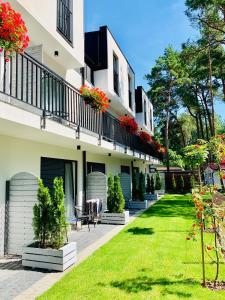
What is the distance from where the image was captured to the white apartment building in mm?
6766

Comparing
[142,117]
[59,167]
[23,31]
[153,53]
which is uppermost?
[153,53]

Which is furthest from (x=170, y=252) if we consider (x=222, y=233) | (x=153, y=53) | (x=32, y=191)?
(x=153, y=53)

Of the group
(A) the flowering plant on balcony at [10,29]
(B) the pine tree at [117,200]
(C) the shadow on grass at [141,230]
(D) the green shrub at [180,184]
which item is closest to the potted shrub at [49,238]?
(A) the flowering plant on balcony at [10,29]

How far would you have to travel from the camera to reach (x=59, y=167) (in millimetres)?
11023

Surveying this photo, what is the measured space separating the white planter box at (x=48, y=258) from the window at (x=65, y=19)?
740 centimetres

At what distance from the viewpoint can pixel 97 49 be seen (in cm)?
1652

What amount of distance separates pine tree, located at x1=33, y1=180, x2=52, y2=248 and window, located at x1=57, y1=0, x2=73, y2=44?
618 centimetres

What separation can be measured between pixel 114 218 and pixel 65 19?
8383 mm

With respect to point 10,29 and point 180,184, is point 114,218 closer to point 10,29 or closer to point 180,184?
point 10,29

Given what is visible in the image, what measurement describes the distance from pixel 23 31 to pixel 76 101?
4348 mm

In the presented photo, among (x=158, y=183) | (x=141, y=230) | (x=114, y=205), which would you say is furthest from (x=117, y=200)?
(x=158, y=183)

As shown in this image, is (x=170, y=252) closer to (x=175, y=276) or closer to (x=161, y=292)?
(x=175, y=276)

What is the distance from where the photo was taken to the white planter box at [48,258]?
6.22 meters

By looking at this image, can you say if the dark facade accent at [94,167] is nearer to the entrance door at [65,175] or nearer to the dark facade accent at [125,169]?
the entrance door at [65,175]
